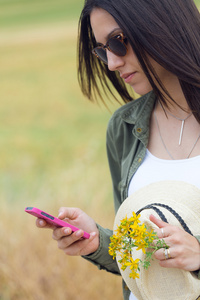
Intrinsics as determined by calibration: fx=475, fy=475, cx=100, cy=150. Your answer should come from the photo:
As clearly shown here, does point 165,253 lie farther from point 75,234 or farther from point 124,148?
point 124,148

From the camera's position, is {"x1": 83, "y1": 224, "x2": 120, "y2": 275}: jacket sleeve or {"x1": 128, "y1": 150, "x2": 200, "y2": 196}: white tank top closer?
{"x1": 128, "y1": 150, "x2": 200, "y2": 196}: white tank top

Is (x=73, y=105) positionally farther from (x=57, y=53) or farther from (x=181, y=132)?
(x=181, y=132)

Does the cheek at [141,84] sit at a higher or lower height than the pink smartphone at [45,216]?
higher

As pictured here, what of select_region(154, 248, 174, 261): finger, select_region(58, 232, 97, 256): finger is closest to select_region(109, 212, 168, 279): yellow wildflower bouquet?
select_region(154, 248, 174, 261): finger

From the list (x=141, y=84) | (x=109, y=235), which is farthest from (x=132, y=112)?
(x=109, y=235)

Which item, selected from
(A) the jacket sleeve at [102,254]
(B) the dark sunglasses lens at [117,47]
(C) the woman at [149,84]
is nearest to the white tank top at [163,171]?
(C) the woman at [149,84]

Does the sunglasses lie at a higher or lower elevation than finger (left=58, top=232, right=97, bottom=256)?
higher

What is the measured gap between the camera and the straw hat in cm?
143

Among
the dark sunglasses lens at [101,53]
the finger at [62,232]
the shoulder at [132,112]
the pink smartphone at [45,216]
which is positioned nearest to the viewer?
the pink smartphone at [45,216]

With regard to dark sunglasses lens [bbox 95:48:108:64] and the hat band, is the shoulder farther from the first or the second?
the hat band

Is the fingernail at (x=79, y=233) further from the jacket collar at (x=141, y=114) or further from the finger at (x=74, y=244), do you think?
the jacket collar at (x=141, y=114)

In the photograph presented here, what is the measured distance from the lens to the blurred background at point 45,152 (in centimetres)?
336

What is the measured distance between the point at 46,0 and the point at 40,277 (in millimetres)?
3908

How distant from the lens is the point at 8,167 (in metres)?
4.52
